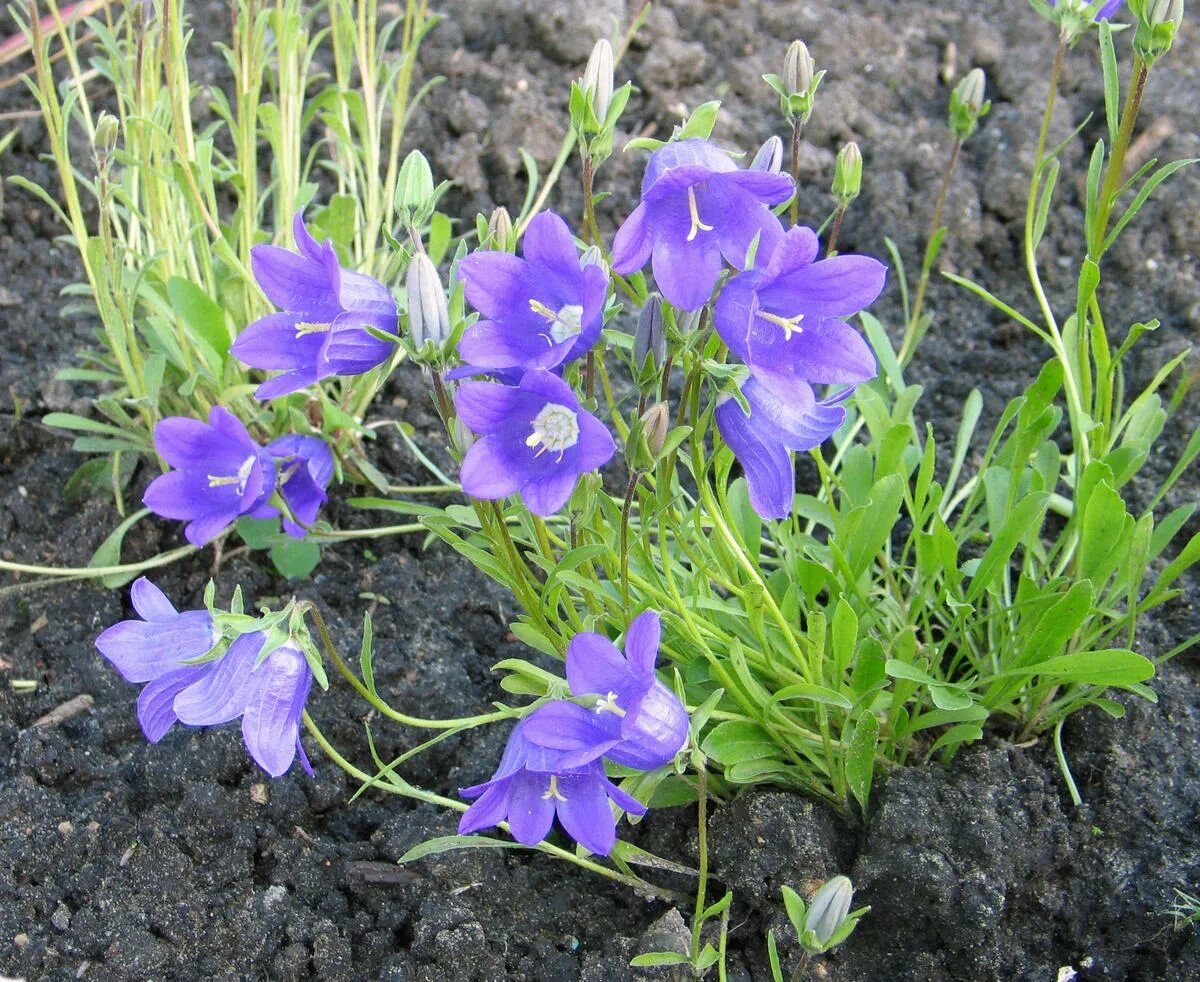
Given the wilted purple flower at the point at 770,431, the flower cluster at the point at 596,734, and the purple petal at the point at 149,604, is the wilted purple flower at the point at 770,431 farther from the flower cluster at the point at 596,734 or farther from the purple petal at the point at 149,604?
the purple petal at the point at 149,604

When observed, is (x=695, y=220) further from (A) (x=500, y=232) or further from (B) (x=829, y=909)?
(B) (x=829, y=909)

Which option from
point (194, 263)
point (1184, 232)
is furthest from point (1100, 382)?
point (194, 263)

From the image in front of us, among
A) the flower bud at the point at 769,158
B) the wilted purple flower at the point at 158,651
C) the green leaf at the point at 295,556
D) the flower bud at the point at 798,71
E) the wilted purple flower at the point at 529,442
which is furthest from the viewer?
the green leaf at the point at 295,556

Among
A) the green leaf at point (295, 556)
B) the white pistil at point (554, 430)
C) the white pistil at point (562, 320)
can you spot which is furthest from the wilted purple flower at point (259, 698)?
the green leaf at point (295, 556)

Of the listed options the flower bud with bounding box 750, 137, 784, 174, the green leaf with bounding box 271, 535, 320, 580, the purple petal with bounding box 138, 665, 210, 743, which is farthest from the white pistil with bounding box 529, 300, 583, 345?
the green leaf with bounding box 271, 535, 320, 580

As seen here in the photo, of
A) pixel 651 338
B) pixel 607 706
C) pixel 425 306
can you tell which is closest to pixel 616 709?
pixel 607 706

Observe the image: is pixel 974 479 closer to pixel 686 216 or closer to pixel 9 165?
pixel 686 216

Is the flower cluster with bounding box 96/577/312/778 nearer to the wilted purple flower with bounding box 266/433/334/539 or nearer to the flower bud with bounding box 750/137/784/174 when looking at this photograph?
the wilted purple flower with bounding box 266/433/334/539
